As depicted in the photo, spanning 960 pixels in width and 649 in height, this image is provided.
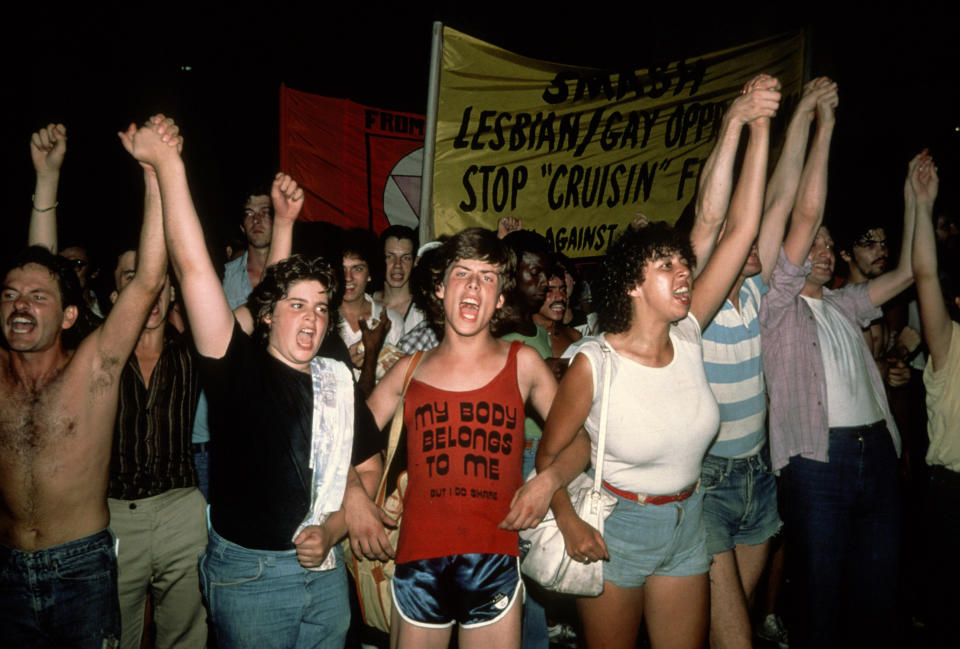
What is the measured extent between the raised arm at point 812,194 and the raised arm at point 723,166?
0.67 m

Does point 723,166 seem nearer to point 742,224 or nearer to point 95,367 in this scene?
point 742,224

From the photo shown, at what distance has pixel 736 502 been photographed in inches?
136

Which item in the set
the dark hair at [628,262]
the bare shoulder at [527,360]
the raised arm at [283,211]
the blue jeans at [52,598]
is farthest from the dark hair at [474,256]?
the blue jeans at [52,598]

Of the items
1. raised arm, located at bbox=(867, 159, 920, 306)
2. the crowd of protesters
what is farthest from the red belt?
raised arm, located at bbox=(867, 159, 920, 306)

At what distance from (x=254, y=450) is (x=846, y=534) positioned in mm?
3194

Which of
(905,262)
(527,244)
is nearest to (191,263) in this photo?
(527,244)

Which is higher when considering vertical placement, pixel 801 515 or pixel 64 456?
pixel 64 456

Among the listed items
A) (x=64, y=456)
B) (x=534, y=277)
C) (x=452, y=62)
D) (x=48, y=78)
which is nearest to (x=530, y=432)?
(x=534, y=277)

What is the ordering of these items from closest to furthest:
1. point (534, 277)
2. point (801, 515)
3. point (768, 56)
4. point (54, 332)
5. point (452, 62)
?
point (54, 332) < point (801, 515) < point (534, 277) < point (452, 62) < point (768, 56)

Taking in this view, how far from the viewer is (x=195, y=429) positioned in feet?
14.4

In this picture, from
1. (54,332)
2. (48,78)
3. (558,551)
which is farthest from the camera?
(48,78)

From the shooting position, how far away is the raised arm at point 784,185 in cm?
369

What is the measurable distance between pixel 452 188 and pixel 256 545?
3.61m

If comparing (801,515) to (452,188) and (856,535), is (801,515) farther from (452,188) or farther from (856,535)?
(452,188)
